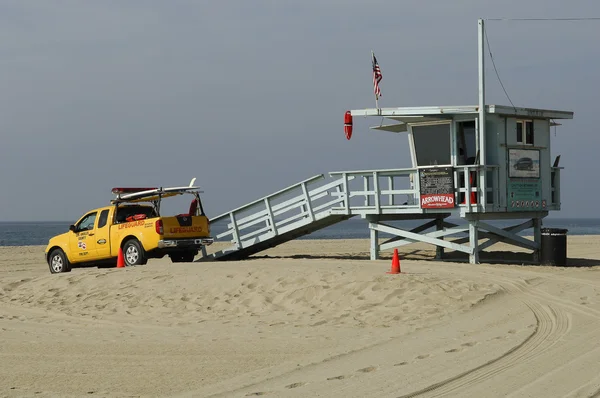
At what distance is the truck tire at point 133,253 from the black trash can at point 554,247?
9574 millimetres

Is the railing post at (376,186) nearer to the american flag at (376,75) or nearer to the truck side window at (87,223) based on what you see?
the american flag at (376,75)

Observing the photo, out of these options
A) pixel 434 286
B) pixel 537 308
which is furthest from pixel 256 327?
pixel 537 308

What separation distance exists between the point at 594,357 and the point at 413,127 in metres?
12.2

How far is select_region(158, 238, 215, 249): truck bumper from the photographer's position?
66.4 ft

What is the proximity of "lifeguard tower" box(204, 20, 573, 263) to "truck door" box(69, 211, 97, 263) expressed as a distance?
509cm

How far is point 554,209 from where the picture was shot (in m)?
20.8

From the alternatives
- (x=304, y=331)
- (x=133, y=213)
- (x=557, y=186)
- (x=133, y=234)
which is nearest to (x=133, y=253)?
(x=133, y=234)

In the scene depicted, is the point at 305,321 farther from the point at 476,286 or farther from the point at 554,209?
the point at 554,209

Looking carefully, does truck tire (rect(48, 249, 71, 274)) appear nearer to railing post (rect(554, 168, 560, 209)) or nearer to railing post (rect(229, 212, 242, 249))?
railing post (rect(229, 212, 242, 249))

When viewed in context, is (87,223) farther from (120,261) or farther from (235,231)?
(235,231)

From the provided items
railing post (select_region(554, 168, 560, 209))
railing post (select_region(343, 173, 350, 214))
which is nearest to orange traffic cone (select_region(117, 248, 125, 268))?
railing post (select_region(343, 173, 350, 214))

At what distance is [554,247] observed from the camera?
19.6 m

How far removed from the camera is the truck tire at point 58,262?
71.9 ft

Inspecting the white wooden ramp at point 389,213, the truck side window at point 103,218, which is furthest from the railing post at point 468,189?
the truck side window at point 103,218
